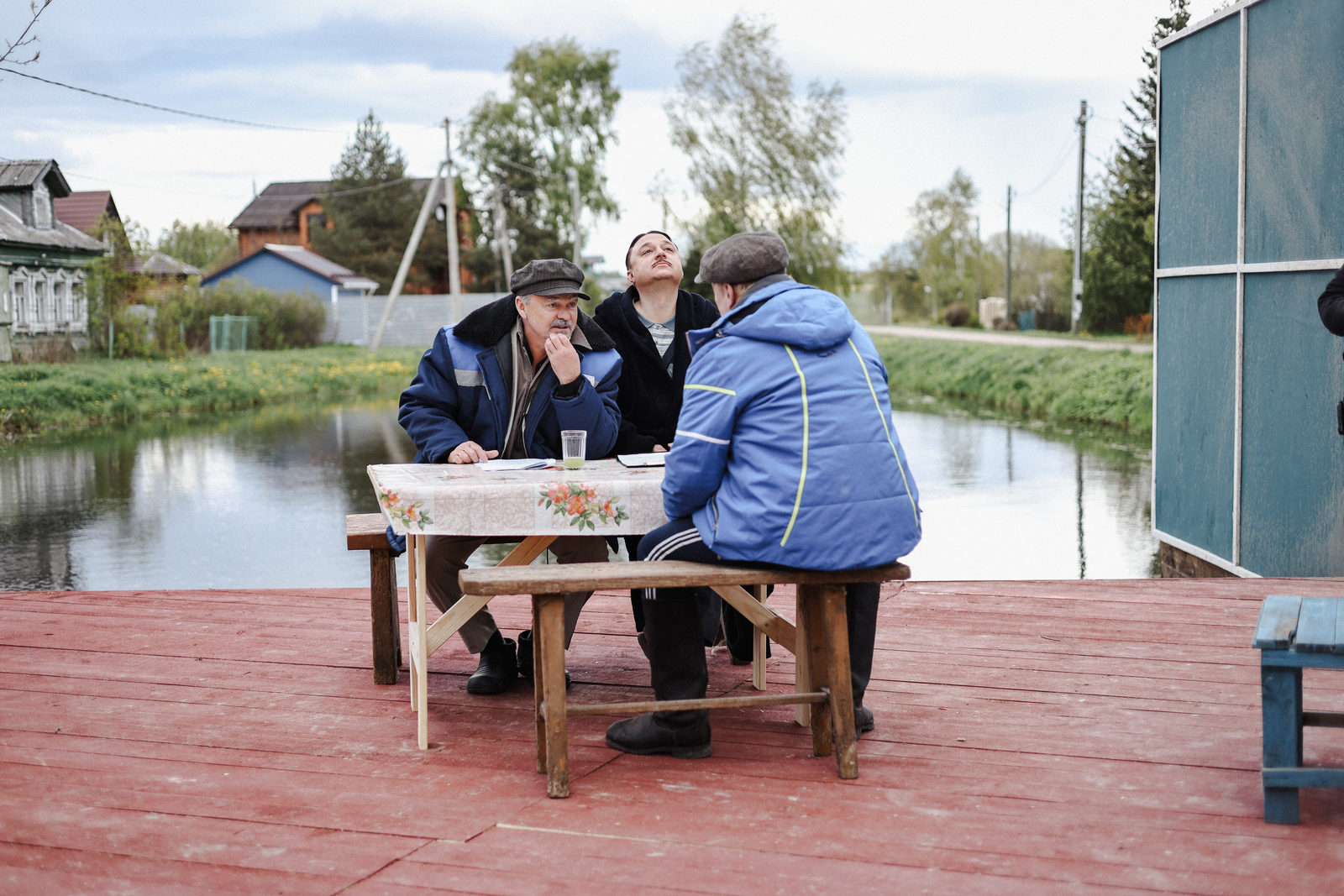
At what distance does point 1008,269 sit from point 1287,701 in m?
51.5

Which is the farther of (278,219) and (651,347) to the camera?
(278,219)

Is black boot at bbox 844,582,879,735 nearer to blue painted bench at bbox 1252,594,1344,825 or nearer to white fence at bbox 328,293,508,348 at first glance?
blue painted bench at bbox 1252,594,1344,825

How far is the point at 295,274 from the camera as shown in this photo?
49812 mm

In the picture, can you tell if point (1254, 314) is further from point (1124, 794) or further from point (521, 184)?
point (521, 184)

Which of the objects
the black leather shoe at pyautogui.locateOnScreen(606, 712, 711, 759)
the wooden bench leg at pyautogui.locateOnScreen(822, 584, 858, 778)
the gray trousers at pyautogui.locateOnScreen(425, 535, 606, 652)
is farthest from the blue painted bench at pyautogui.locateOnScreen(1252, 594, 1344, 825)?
the gray trousers at pyautogui.locateOnScreen(425, 535, 606, 652)

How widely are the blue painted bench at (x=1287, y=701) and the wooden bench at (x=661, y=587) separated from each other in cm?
81

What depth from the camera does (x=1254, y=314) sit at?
243 inches

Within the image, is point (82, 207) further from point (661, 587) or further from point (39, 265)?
point (661, 587)

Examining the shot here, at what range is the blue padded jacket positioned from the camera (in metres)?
3.07

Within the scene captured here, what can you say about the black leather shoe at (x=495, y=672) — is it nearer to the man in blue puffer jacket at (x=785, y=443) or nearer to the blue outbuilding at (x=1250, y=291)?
the man in blue puffer jacket at (x=785, y=443)

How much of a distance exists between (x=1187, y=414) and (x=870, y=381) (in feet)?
14.3

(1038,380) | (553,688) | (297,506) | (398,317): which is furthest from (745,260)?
(398,317)

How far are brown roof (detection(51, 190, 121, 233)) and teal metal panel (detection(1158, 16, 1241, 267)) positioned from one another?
28.2m

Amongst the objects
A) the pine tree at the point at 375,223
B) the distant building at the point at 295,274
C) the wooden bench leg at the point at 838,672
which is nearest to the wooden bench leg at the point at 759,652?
the wooden bench leg at the point at 838,672
